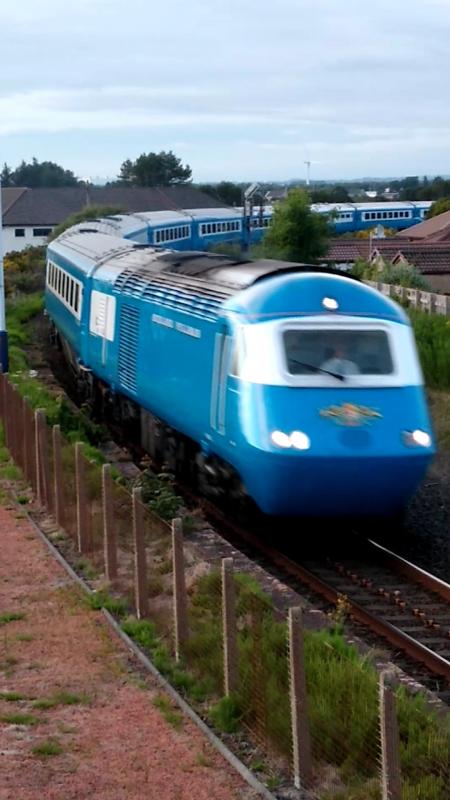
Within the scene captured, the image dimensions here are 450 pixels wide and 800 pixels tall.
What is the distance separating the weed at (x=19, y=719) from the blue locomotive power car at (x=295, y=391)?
4.28 m

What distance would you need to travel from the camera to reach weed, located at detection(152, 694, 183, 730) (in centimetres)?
741

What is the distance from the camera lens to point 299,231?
2197 inches

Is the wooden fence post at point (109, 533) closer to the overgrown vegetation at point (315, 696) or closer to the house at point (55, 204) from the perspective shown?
the overgrown vegetation at point (315, 696)

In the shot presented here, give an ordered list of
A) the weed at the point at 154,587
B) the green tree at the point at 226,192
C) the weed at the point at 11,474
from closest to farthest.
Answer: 1. the weed at the point at 154,587
2. the weed at the point at 11,474
3. the green tree at the point at 226,192

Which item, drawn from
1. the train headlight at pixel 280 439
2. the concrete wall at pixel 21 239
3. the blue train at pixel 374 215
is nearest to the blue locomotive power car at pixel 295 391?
the train headlight at pixel 280 439

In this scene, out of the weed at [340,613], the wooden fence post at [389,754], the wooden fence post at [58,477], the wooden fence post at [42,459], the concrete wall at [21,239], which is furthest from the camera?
the concrete wall at [21,239]

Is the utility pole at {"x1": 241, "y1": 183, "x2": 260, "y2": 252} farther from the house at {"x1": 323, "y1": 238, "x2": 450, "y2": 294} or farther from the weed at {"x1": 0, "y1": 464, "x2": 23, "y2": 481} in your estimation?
the weed at {"x1": 0, "y1": 464, "x2": 23, "y2": 481}

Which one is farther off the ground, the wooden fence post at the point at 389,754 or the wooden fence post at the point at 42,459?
the wooden fence post at the point at 389,754

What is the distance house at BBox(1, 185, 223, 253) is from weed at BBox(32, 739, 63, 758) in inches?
3344

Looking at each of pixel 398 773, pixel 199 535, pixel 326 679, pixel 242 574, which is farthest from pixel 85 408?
pixel 398 773

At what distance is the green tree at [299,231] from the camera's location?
55406mm

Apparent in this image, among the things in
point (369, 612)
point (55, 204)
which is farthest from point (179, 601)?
point (55, 204)

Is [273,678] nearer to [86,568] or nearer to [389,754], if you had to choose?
[389,754]

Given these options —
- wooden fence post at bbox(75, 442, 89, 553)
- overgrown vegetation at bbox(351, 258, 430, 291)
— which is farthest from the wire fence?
overgrown vegetation at bbox(351, 258, 430, 291)
